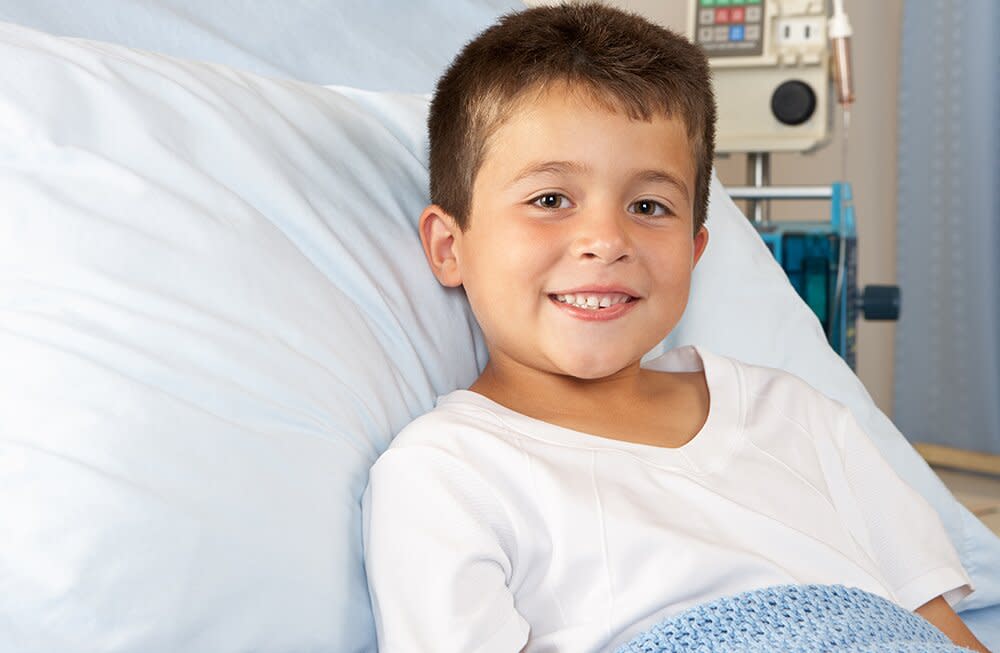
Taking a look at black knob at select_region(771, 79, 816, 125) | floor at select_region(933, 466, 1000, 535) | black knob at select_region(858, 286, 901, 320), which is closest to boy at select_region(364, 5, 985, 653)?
black knob at select_region(858, 286, 901, 320)

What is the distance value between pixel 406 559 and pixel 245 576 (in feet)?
0.35

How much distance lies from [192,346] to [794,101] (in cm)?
139

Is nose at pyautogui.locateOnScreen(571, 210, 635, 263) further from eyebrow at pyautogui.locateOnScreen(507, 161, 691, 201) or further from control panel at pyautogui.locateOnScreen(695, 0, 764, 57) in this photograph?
control panel at pyautogui.locateOnScreen(695, 0, 764, 57)

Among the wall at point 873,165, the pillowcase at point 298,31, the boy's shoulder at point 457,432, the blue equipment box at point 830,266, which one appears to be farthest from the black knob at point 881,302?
the wall at point 873,165

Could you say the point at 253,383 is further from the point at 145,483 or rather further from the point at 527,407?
the point at 527,407

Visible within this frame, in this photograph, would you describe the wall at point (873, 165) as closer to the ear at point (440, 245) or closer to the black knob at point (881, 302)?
the black knob at point (881, 302)

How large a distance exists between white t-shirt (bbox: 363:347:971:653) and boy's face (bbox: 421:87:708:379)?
0.25ft

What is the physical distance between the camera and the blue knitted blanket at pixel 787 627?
652mm

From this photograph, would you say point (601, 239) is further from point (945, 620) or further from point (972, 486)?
point (972, 486)

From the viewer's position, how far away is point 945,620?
0.90 metres

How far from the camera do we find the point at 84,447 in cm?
56

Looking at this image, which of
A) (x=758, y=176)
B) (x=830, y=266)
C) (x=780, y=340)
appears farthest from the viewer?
(x=758, y=176)

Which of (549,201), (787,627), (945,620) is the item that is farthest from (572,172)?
(945,620)

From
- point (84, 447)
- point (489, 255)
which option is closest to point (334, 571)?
point (84, 447)
